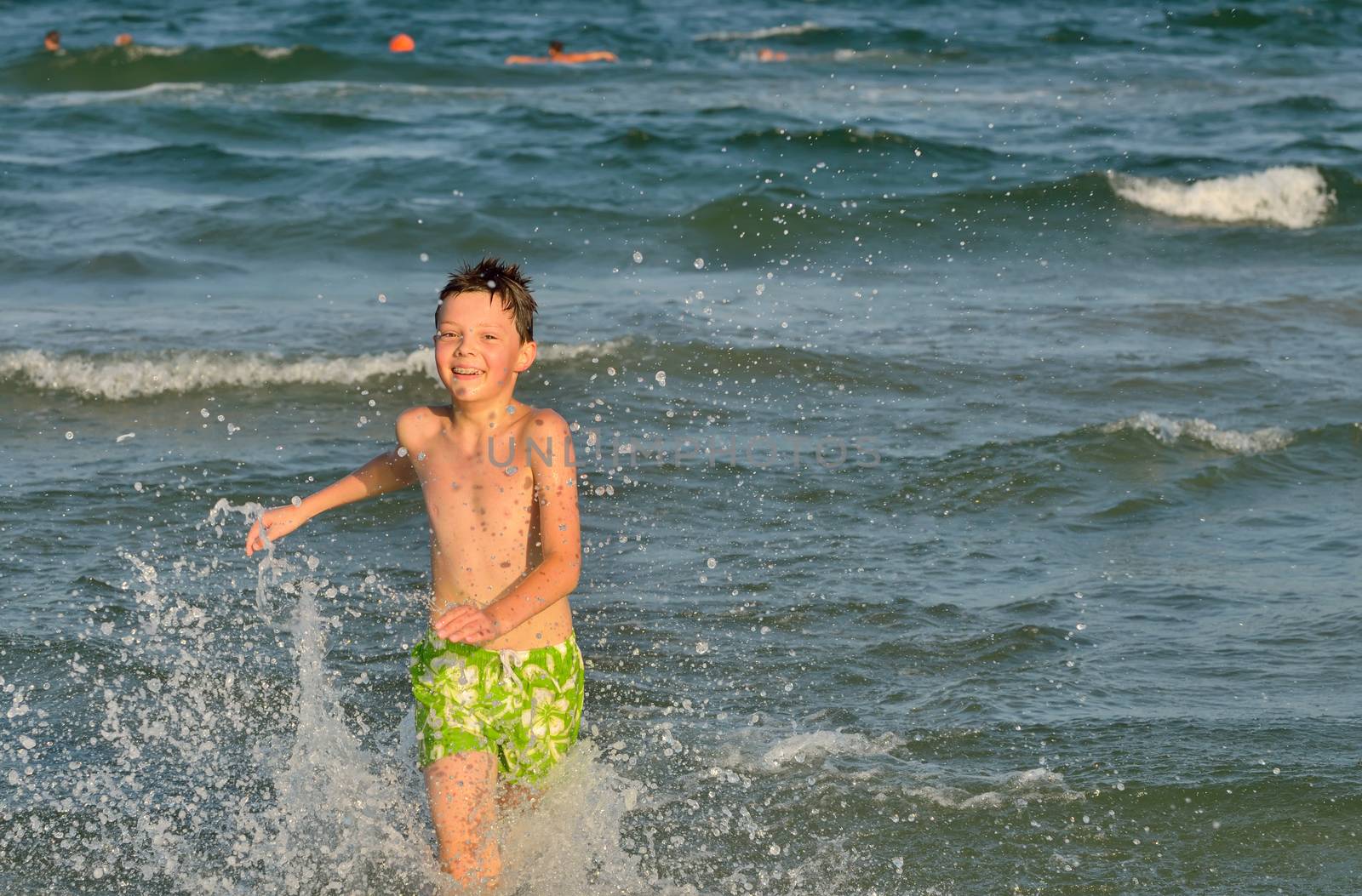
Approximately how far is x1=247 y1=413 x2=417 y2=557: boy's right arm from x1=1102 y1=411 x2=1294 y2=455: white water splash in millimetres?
4056

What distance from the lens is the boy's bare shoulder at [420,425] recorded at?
3.87 metres

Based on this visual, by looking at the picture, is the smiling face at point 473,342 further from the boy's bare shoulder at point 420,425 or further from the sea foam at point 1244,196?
the sea foam at point 1244,196

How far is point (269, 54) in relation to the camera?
22484 millimetres

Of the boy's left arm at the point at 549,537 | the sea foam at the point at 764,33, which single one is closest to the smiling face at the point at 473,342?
the boy's left arm at the point at 549,537

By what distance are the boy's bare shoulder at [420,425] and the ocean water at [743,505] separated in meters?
0.67

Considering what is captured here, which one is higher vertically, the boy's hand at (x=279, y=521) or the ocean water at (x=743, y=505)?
the boy's hand at (x=279, y=521)

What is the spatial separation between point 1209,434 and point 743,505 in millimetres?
2158

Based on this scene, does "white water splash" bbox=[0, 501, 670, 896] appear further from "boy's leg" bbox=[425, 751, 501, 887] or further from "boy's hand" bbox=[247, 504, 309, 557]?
"boy's hand" bbox=[247, 504, 309, 557]

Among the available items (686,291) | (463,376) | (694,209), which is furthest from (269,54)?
(463,376)

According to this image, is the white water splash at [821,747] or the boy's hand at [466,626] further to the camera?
the white water splash at [821,747]

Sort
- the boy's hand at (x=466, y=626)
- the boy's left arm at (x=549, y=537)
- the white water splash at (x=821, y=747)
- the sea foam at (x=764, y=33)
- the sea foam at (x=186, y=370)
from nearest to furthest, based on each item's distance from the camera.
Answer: the boy's hand at (x=466, y=626)
the boy's left arm at (x=549, y=537)
the white water splash at (x=821, y=747)
the sea foam at (x=186, y=370)
the sea foam at (x=764, y=33)

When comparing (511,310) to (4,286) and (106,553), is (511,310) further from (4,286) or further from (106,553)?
(4,286)

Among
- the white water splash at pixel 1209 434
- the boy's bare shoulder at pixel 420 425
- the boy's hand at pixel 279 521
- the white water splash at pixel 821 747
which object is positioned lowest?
the white water splash at pixel 821 747

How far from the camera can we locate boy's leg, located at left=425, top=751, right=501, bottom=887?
3.56 m
